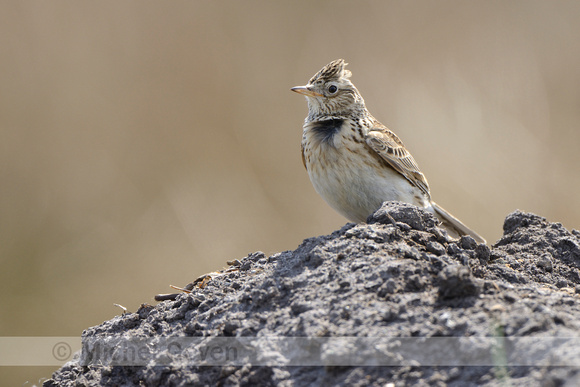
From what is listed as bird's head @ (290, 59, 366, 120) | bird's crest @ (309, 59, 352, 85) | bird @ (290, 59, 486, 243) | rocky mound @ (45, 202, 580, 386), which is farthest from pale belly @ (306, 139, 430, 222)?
rocky mound @ (45, 202, 580, 386)

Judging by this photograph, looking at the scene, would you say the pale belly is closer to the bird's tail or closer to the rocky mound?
the bird's tail

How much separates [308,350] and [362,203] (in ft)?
9.33

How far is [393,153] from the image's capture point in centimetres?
552

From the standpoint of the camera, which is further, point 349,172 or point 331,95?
point 331,95

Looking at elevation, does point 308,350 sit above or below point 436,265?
below

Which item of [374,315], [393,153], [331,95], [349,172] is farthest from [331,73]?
[374,315]

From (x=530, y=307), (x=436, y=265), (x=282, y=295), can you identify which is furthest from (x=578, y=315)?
(x=282, y=295)

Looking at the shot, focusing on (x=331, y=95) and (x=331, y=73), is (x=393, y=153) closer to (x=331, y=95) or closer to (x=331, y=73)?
(x=331, y=95)

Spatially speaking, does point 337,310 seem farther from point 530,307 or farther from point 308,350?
point 530,307

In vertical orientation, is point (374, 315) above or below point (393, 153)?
below

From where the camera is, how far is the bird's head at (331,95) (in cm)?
573

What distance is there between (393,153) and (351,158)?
0.48m

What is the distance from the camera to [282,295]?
9.50ft

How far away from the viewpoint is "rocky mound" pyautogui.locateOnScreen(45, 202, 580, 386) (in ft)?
7.32
